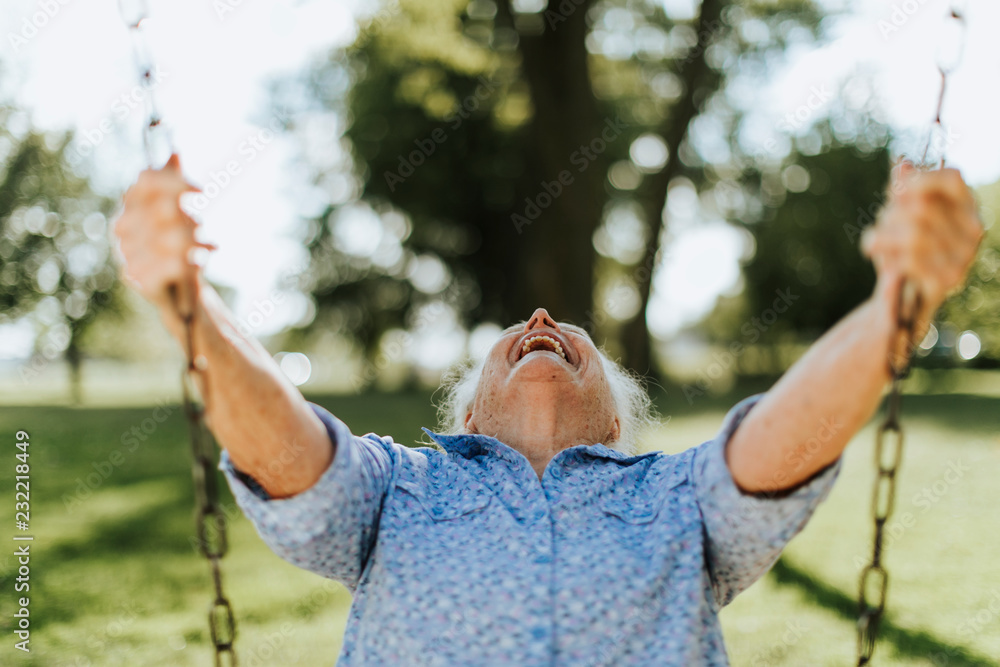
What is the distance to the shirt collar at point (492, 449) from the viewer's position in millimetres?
2131

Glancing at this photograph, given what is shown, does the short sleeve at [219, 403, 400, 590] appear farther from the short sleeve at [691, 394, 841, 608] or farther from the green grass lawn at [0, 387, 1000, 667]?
the green grass lawn at [0, 387, 1000, 667]

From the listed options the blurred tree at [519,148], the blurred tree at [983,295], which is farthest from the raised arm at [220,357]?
the blurred tree at [983,295]

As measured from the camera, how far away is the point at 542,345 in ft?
8.36

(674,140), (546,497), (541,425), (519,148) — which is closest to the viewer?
(546,497)

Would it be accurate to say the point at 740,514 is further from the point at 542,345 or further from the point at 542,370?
the point at 542,345

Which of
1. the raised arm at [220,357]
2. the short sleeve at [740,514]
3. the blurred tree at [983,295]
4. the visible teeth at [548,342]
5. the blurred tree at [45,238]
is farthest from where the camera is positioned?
the blurred tree at [45,238]

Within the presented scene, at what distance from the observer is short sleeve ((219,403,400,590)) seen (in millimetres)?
1634

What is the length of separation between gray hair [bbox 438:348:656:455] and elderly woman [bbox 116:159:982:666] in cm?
54

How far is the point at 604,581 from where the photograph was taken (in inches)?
69.1

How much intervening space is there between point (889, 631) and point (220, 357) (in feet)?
14.9

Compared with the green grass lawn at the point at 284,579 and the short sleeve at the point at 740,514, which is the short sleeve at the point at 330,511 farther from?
the green grass lawn at the point at 284,579

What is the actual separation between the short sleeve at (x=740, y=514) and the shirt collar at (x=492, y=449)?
0.33 meters

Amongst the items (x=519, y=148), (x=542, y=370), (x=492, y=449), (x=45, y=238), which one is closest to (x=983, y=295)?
(x=542, y=370)

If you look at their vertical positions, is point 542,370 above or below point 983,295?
above
